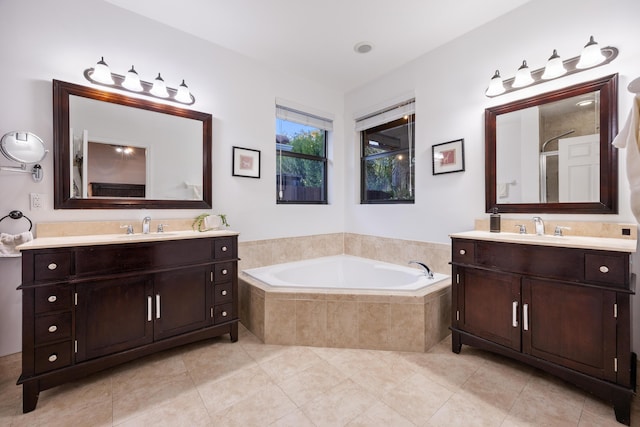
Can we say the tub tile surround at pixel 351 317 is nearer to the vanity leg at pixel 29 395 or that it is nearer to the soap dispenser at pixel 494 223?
the soap dispenser at pixel 494 223

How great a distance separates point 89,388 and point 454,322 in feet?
7.96

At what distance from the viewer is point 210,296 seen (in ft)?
6.97

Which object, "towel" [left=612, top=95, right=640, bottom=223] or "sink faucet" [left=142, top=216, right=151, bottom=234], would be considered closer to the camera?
"towel" [left=612, top=95, right=640, bottom=223]

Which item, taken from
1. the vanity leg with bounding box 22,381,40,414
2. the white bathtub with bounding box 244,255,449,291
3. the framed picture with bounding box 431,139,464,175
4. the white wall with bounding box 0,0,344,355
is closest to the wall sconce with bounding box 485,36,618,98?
the framed picture with bounding box 431,139,464,175

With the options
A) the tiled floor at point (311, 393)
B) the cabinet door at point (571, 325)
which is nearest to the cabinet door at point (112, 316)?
the tiled floor at point (311, 393)

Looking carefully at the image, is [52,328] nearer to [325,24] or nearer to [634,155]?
[325,24]

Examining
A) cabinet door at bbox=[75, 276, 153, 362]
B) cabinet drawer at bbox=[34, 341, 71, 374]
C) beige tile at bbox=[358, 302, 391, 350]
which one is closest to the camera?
cabinet drawer at bbox=[34, 341, 71, 374]

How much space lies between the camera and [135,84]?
2148 mm

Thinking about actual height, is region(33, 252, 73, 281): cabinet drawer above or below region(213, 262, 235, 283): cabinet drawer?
above

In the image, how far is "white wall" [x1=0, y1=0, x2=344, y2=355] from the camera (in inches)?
73.5

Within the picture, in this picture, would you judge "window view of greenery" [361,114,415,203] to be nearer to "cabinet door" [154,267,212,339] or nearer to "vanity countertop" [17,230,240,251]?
"vanity countertop" [17,230,240,251]

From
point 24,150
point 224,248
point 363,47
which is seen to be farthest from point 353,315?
point 24,150

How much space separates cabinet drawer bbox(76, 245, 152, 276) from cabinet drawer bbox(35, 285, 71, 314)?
0.12 meters

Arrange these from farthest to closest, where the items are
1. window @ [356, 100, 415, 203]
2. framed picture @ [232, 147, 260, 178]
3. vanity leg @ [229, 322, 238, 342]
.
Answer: window @ [356, 100, 415, 203] < framed picture @ [232, 147, 260, 178] < vanity leg @ [229, 322, 238, 342]
